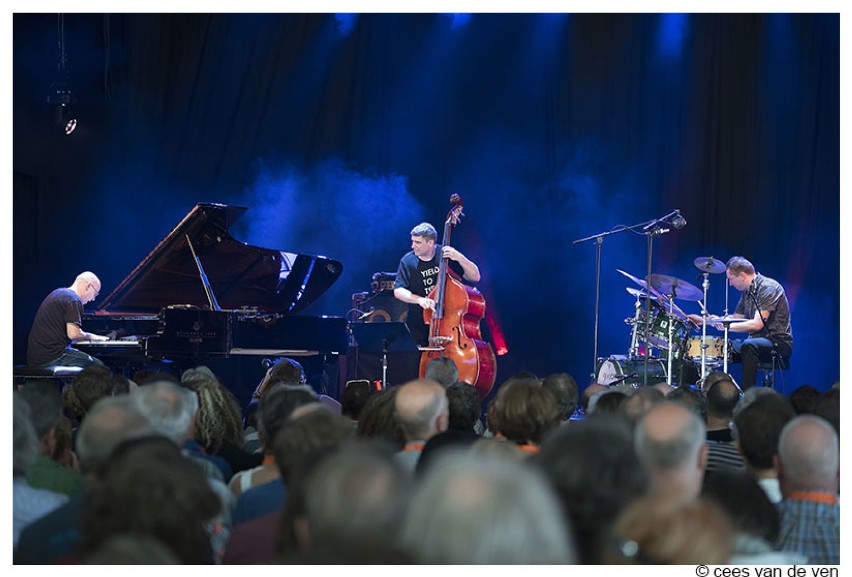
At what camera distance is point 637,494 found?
2.68 meters

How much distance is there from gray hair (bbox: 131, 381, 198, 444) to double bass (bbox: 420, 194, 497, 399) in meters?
5.10

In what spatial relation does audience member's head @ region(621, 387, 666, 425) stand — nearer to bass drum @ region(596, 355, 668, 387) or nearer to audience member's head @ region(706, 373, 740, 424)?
audience member's head @ region(706, 373, 740, 424)

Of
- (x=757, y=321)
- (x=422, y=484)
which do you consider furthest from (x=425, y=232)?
(x=422, y=484)

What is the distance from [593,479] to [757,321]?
829 centimetres

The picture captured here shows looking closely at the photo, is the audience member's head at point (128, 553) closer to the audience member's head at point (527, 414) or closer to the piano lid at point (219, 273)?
the audience member's head at point (527, 414)

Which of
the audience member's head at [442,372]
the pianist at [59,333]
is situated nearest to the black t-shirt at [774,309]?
the audience member's head at [442,372]

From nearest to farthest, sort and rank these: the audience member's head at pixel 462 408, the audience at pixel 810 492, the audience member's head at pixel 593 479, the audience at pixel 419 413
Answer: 1. the audience member's head at pixel 593 479
2. the audience at pixel 810 492
3. the audience at pixel 419 413
4. the audience member's head at pixel 462 408

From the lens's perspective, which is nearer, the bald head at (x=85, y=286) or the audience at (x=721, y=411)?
the audience at (x=721, y=411)

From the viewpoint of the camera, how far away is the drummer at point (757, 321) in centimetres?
1030

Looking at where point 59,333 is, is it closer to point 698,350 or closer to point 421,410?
point 421,410

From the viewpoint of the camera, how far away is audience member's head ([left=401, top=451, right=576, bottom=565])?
1.85 metres
